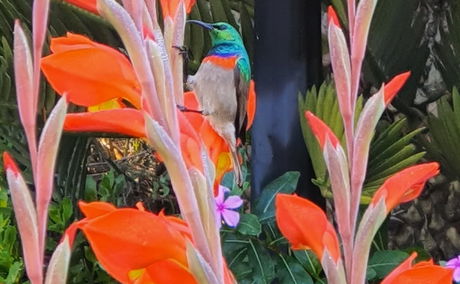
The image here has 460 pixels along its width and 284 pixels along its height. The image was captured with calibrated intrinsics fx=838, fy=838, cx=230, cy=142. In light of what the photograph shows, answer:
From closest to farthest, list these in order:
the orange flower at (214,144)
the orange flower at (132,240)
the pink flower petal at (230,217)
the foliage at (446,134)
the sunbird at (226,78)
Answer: the orange flower at (132,240), the orange flower at (214,144), the sunbird at (226,78), the pink flower petal at (230,217), the foliage at (446,134)

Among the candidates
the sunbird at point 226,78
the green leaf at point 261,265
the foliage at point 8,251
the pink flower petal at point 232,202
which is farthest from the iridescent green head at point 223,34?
the foliage at point 8,251

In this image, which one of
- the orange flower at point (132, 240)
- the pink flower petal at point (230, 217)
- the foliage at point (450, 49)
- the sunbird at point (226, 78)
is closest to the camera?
the orange flower at point (132, 240)

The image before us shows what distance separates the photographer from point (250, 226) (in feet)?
3.21

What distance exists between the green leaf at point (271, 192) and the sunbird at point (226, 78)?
0.14 m

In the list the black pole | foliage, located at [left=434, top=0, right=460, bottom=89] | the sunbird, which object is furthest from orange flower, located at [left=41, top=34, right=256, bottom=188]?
foliage, located at [left=434, top=0, right=460, bottom=89]

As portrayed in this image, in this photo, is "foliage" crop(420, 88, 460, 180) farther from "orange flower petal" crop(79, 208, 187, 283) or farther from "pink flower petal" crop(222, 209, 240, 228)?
"orange flower petal" crop(79, 208, 187, 283)

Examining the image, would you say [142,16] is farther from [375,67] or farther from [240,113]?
[375,67]

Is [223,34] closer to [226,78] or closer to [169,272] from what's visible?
[226,78]

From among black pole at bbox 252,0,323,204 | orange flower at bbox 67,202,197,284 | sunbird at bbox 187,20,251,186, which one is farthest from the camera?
black pole at bbox 252,0,323,204

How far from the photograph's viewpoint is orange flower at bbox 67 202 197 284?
27 cm

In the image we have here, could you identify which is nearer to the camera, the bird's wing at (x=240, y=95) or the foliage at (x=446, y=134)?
the bird's wing at (x=240, y=95)

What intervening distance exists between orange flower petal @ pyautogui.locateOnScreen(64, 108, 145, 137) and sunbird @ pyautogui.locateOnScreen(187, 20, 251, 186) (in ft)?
0.92

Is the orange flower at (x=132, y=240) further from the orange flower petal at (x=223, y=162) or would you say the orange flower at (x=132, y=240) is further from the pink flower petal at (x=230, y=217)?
the pink flower petal at (x=230, y=217)

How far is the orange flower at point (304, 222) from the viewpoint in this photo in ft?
1.01
